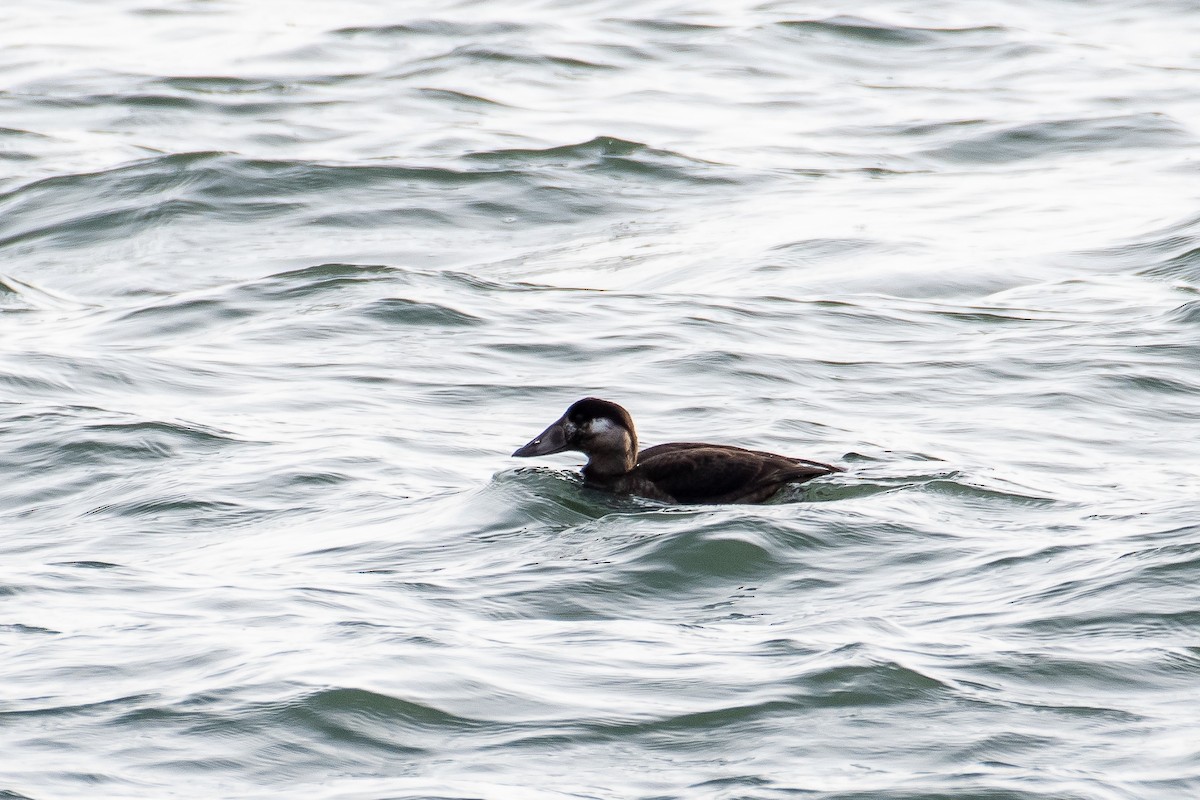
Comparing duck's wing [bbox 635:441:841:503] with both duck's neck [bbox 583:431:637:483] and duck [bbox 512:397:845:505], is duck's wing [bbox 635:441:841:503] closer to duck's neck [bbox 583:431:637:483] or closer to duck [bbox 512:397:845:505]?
duck [bbox 512:397:845:505]

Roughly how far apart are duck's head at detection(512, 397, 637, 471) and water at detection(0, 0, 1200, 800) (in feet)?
0.71

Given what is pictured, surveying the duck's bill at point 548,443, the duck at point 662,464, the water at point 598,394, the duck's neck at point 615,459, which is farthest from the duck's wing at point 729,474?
the duck's bill at point 548,443

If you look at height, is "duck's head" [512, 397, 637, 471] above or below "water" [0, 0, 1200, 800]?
above

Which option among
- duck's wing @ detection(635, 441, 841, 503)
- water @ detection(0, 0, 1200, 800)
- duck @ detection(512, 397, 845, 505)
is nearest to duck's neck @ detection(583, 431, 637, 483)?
duck @ detection(512, 397, 845, 505)

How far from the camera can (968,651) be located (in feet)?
21.1

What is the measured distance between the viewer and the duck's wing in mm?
8203

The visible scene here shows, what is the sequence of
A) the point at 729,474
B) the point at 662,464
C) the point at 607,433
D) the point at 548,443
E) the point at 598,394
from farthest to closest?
the point at 598,394
the point at 548,443
the point at 607,433
the point at 662,464
the point at 729,474

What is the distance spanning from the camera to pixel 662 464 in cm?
844

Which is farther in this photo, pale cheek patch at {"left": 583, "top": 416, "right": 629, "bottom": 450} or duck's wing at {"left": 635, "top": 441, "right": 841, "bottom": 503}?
pale cheek patch at {"left": 583, "top": 416, "right": 629, "bottom": 450}

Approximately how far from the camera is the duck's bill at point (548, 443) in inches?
339

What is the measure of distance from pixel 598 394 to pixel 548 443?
195 cm

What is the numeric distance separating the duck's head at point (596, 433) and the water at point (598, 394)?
0.71 feet

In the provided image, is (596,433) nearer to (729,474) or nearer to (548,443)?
(548,443)

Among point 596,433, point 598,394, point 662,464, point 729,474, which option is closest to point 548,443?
point 596,433
